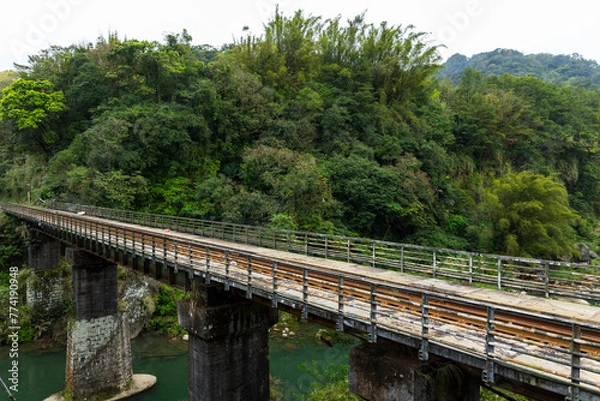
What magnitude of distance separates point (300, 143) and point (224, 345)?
24.7 m

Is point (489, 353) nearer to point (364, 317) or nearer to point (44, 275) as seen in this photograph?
point (364, 317)

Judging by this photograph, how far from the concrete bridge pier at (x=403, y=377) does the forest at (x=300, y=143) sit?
1784 centimetres

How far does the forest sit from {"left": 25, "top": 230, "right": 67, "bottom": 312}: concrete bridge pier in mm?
4833

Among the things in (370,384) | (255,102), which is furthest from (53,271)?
(370,384)

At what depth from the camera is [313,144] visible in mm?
35406

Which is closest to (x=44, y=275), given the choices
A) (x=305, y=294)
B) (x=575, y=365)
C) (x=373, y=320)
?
(x=305, y=294)

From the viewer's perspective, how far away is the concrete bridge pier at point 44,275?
2609cm

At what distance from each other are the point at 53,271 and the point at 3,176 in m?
27.6

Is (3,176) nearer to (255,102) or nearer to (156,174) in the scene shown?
(156,174)

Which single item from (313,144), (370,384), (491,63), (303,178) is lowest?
(370,384)

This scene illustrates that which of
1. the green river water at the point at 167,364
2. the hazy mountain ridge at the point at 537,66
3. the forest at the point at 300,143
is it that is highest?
the hazy mountain ridge at the point at 537,66

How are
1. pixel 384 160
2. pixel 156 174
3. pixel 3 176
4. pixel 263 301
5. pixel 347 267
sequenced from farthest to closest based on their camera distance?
pixel 3 176 < pixel 384 160 < pixel 156 174 < pixel 347 267 < pixel 263 301

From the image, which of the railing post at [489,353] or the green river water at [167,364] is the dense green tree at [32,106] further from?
the railing post at [489,353]

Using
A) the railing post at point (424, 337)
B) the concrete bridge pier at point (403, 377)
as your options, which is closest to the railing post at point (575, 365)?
the railing post at point (424, 337)
